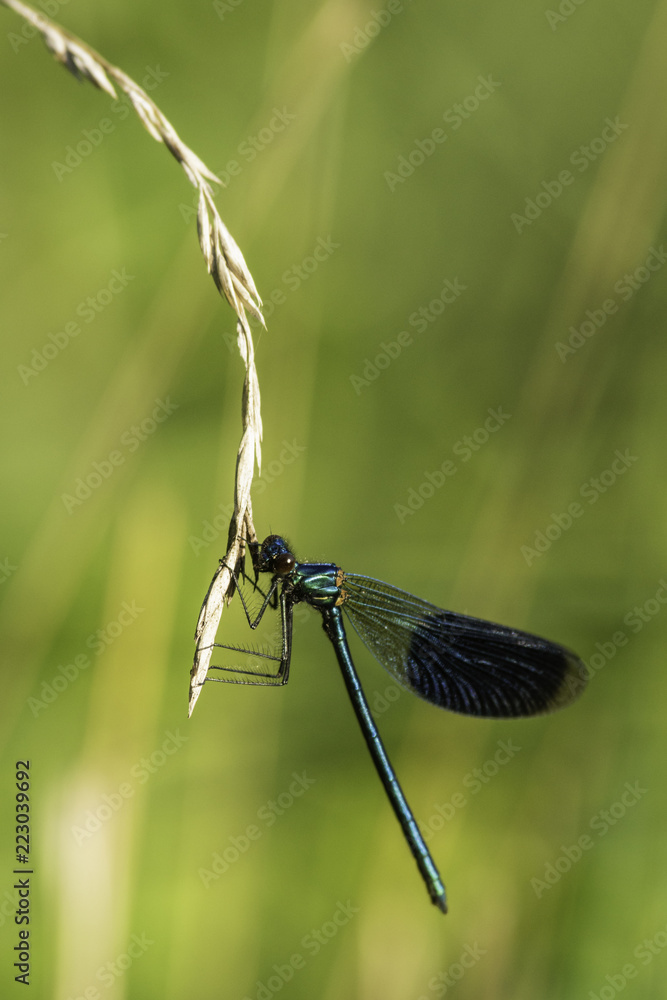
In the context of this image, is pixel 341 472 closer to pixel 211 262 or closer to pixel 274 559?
pixel 274 559

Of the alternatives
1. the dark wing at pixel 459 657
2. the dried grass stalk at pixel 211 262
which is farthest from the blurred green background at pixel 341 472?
the dried grass stalk at pixel 211 262

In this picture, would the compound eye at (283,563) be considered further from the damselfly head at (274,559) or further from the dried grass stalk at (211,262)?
the dried grass stalk at (211,262)

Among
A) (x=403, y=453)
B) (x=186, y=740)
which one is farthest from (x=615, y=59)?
(x=186, y=740)

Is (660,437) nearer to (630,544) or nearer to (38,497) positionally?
(630,544)

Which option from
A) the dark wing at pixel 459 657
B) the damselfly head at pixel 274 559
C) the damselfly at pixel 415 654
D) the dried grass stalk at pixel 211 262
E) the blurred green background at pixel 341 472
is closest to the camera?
the dried grass stalk at pixel 211 262

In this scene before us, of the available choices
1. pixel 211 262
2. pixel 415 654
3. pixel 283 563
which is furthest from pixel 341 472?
pixel 211 262

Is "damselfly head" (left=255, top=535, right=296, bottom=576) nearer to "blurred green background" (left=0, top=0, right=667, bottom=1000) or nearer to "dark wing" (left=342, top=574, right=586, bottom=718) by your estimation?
"dark wing" (left=342, top=574, right=586, bottom=718)
